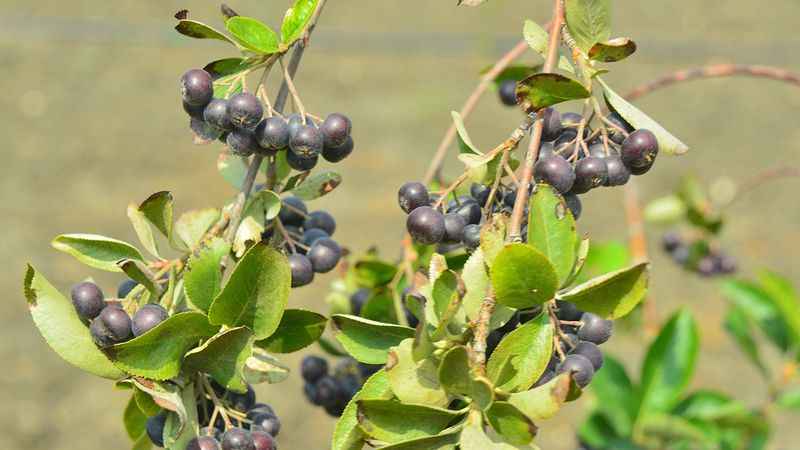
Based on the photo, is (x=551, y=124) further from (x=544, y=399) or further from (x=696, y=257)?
(x=696, y=257)

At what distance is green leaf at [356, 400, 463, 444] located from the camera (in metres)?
0.55

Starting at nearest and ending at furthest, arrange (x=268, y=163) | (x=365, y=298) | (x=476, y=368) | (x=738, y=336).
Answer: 1. (x=476, y=368)
2. (x=268, y=163)
3. (x=365, y=298)
4. (x=738, y=336)

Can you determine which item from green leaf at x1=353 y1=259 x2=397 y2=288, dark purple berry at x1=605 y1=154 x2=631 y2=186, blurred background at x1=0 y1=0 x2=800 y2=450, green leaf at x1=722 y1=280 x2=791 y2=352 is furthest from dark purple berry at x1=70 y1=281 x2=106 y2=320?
blurred background at x1=0 y1=0 x2=800 y2=450

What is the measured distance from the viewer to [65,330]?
634mm

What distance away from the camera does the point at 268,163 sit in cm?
75

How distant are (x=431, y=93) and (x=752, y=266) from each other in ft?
5.56

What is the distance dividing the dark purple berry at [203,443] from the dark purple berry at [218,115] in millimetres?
197

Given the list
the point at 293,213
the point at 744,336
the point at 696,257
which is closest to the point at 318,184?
the point at 293,213

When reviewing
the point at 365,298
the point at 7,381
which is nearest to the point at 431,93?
the point at 7,381

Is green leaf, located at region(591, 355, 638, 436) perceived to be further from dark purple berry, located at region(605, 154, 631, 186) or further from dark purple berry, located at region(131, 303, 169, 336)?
dark purple berry, located at region(131, 303, 169, 336)

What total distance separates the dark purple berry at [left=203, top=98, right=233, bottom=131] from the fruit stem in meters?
0.20

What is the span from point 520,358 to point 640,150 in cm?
16

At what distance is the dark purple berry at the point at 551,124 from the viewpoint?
0.65m

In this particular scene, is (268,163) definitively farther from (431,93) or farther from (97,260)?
(431,93)
